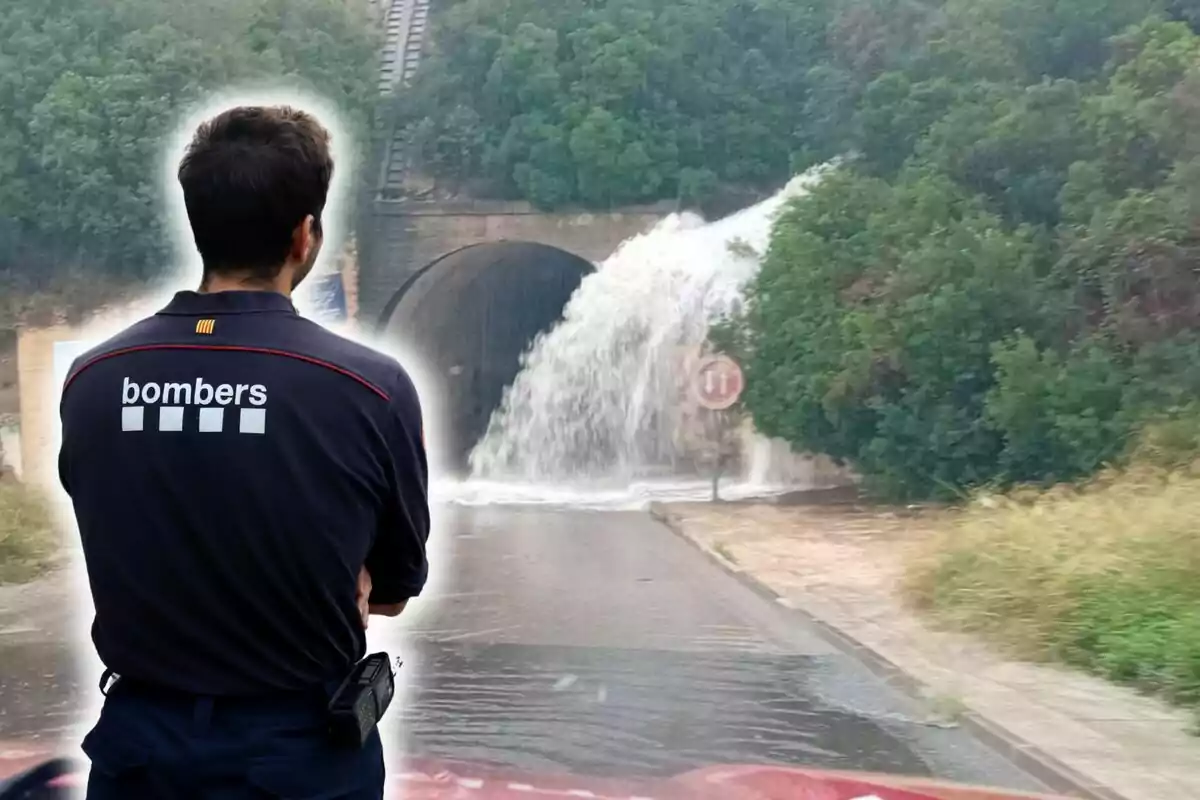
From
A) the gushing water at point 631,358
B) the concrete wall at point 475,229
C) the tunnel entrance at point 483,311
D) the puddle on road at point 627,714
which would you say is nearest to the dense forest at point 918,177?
the concrete wall at point 475,229

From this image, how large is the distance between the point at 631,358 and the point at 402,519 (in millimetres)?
8519

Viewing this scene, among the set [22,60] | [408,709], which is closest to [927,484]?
[408,709]

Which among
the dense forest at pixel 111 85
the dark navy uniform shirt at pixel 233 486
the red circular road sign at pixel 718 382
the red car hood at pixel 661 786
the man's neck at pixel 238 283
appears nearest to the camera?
the dark navy uniform shirt at pixel 233 486

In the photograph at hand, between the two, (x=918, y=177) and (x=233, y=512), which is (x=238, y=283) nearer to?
(x=233, y=512)

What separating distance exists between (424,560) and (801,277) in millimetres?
7831

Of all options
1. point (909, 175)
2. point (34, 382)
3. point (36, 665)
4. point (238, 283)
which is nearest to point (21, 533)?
point (36, 665)

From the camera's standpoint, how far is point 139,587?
1.40 metres

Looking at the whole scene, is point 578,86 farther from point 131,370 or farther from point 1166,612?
point 131,370

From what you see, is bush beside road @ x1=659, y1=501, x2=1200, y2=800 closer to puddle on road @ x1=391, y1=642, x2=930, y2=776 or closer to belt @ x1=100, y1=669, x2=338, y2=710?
puddle on road @ x1=391, y1=642, x2=930, y2=776

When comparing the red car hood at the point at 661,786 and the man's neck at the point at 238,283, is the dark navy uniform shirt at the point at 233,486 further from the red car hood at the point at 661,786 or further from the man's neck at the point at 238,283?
the red car hood at the point at 661,786

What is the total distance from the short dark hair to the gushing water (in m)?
6.98

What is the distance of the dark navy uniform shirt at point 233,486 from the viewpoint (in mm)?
1362

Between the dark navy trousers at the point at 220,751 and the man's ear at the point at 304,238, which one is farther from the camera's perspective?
the man's ear at the point at 304,238

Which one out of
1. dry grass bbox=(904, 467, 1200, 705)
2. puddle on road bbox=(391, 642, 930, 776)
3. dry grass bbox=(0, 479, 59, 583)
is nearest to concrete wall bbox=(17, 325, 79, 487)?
dry grass bbox=(0, 479, 59, 583)
